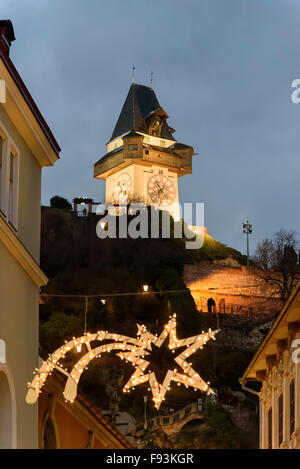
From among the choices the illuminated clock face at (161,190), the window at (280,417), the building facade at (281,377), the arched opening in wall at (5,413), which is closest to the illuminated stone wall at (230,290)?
the illuminated clock face at (161,190)

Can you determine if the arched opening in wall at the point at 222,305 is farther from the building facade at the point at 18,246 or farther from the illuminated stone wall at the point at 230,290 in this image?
the building facade at the point at 18,246

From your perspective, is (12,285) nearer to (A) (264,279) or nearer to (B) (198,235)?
(A) (264,279)

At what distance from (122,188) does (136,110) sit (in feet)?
30.0

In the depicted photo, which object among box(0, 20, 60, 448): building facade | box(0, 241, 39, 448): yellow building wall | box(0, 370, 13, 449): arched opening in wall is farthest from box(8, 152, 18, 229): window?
box(0, 370, 13, 449): arched opening in wall

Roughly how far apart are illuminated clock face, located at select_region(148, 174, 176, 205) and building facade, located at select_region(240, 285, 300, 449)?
5953cm

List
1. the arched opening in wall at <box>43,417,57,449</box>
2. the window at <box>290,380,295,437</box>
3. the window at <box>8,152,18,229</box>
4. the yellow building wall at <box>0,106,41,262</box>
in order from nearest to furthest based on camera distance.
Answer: the window at <box>8,152,18,229</box> < the yellow building wall at <box>0,106,41,262</box> < the arched opening in wall at <box>43,417,57,449</box> < the window at <box>290,380,295,437</box>

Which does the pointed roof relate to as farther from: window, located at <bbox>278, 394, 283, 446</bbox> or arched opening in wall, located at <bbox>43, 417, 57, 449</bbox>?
arched opening in wall, located at <bbox>43, 417, 57, 449</bbox>

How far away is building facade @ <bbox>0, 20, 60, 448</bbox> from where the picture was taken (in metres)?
12.3

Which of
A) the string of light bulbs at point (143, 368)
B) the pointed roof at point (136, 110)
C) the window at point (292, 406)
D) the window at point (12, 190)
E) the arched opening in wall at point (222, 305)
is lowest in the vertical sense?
the window at point (292, 406)

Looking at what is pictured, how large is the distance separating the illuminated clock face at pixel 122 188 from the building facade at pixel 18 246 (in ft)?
206

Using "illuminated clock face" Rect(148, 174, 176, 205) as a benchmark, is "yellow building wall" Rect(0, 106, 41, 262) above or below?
below

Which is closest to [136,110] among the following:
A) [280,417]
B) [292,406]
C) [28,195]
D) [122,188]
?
[122,188]

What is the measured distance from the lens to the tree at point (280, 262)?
67188 mm
